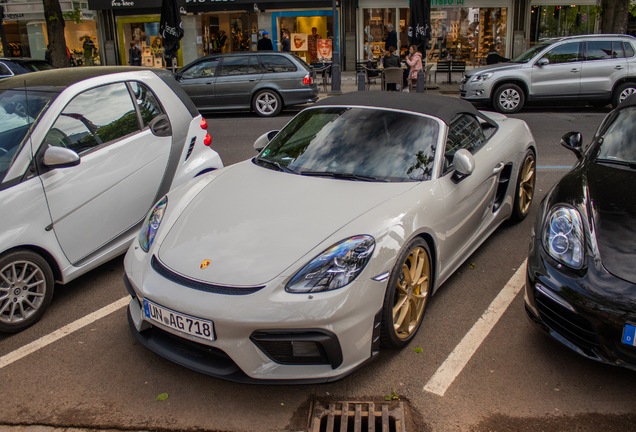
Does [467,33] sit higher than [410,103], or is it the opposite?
[467,33]

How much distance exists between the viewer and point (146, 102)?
4906mm

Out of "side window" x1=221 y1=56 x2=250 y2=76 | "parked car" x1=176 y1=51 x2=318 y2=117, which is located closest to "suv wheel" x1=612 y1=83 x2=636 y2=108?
"parked car" x1=176 y1=51 x2=318 y2=117

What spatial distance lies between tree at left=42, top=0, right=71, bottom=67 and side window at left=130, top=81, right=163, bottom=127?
37.8 ft

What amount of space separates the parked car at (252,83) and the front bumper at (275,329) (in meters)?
10.6

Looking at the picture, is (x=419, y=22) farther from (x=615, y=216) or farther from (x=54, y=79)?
(x=615, y=216)

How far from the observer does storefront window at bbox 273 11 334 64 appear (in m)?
22.6

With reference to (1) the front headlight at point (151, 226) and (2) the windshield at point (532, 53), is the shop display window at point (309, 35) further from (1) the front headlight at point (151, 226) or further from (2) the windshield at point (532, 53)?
Answer: (1) the front headlight at point (151, 226)

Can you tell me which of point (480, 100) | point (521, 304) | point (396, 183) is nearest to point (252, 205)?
point (396, 183)

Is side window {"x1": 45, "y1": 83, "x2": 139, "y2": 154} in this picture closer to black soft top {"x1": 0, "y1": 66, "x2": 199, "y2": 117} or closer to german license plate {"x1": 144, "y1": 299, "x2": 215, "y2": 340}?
black soft top {"x1": 0, "y1": 66, "x2": 199, "y2": 117}

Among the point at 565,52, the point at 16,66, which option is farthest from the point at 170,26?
the point at 565,52

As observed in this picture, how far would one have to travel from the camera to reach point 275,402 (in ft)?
9.75

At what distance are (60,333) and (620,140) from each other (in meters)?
4.25

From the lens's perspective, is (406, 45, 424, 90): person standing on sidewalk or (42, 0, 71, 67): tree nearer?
(42, 0, 71, 67): tree

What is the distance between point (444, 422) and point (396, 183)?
1501 mm
